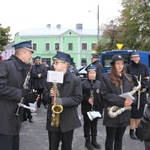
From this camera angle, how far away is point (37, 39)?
6588 centimetres

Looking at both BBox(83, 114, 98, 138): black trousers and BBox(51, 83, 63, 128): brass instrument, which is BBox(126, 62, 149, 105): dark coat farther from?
BBox(51, 83, 63, 128): brass instrument

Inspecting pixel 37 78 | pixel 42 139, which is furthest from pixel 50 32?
pixel 42 139

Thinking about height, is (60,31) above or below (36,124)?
above

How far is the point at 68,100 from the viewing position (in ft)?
12.1

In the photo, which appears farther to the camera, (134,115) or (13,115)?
(134,115)

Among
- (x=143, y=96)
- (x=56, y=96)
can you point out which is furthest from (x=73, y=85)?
(x=143, y=96)

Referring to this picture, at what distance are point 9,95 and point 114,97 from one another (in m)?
1.67

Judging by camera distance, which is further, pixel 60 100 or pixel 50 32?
pixel 50 32

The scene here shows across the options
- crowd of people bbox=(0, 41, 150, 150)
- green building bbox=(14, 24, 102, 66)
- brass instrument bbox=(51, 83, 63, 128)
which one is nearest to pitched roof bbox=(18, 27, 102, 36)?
green building bbox=(14, 24, 102, 66)

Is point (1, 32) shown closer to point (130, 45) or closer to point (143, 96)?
point (130, 45)

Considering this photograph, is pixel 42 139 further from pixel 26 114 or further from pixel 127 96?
pixel 127 96

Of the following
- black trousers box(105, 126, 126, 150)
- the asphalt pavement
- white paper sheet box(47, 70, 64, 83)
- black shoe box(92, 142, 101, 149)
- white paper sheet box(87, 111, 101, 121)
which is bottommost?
the asphalt pavement

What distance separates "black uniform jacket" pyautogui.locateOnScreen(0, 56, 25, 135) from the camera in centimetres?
330

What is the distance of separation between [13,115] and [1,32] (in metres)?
25.5
